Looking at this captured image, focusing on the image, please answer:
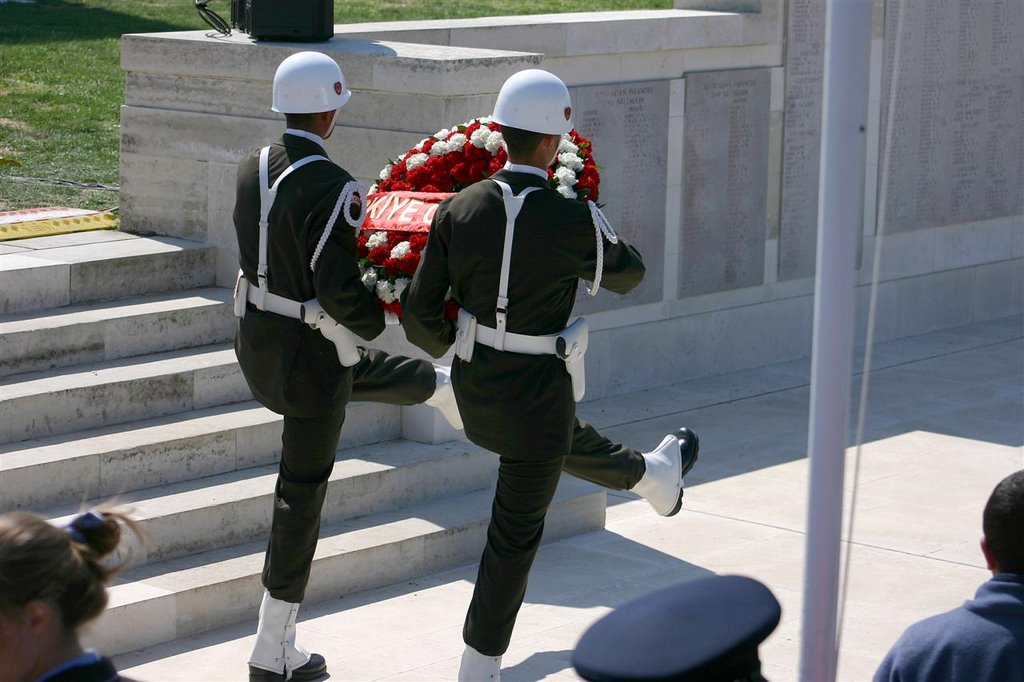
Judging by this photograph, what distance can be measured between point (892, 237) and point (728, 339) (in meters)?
2.00

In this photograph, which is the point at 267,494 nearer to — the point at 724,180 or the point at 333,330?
the point at 333,330

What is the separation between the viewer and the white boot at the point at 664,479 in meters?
6.49

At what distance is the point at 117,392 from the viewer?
7.12 meters

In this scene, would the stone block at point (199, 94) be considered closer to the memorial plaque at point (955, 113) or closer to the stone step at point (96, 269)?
the stone step at point (96, 269)

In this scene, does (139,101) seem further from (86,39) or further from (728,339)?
(86,39)

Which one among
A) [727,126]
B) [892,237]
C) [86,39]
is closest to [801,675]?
[727,126]

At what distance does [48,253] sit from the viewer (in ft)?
26.3

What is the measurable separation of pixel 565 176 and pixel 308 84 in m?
0.96

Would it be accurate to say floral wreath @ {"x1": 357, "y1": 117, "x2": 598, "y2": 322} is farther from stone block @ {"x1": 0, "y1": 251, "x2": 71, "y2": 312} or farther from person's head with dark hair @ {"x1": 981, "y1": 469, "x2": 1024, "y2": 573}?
person's head with dark hair @ {"x1": 981, "y1": 469, "x2": 1024, "y2": 573}

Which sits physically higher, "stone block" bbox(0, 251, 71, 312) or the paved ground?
"stone block" bbox(0, 251, 71, 312)

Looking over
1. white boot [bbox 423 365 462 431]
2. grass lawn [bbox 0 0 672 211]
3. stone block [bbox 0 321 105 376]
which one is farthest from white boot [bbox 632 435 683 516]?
grass lawn [bbox 0 0 672 211]

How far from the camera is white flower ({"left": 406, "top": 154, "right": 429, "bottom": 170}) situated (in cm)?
605

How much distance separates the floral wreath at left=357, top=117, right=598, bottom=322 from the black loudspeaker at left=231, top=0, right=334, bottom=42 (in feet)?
7.07

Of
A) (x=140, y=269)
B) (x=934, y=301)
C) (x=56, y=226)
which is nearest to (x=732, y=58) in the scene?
(x=934, y=301)
